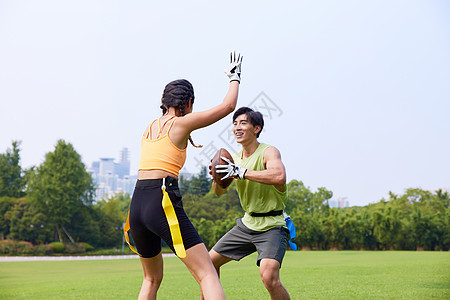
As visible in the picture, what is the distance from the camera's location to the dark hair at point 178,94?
3480 millimetres

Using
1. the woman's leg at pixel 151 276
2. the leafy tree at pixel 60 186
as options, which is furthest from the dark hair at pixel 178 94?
the leafy tree at pixel 60 186

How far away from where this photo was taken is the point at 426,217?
31.8m

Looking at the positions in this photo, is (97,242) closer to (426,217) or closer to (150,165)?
(426,217)

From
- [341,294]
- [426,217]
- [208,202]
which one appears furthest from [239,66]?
[208,202]

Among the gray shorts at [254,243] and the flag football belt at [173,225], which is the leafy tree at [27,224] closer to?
the gray shorts at [254,243]

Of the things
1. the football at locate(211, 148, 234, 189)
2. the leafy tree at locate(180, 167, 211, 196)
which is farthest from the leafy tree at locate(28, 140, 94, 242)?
the football at locate(211, 148, 234, 189)

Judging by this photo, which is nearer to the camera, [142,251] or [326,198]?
[142,251]

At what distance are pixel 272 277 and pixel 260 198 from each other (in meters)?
0.83

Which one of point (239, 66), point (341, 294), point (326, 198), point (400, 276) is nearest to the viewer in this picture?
point (239, 66)

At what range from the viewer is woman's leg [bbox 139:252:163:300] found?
352 centimetres

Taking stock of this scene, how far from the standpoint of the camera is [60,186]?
39750 millimetres

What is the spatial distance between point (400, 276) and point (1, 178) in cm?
3877

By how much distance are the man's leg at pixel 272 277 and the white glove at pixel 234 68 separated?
1.70 metres

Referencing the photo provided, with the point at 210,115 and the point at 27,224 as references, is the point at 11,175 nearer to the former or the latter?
the point at 27,224
